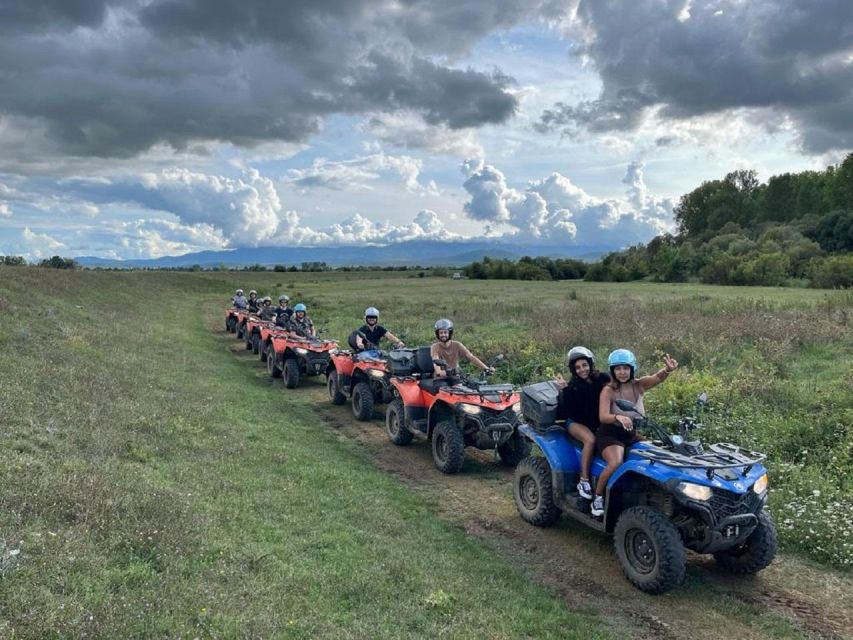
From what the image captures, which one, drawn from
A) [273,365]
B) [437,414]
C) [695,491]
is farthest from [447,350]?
[273,365]

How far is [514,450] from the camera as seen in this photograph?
29.1ft

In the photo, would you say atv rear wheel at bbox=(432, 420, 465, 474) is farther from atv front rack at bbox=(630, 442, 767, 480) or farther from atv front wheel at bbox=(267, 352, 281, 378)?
atv front wheel at bbox=(267, 352, 281, 378)

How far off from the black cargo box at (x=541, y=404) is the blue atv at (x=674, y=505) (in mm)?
367

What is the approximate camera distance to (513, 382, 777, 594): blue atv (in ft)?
16.4

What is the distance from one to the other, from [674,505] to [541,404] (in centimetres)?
168

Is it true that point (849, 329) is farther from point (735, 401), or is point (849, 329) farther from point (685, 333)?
point (735, 401)

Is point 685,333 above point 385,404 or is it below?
above

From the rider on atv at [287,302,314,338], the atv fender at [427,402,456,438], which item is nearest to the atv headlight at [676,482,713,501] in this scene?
the atv fender at [427,402,456,438]

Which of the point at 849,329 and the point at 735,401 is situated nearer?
the point at 735,401

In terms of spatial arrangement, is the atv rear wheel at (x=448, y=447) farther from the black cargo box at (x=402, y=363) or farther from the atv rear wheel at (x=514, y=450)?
the black cargo box at (x=402, y=363)

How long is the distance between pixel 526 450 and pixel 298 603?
492 centimetres

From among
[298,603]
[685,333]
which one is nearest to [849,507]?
[298,603]

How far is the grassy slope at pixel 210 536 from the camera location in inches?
162

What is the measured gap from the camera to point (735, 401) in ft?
33.7
